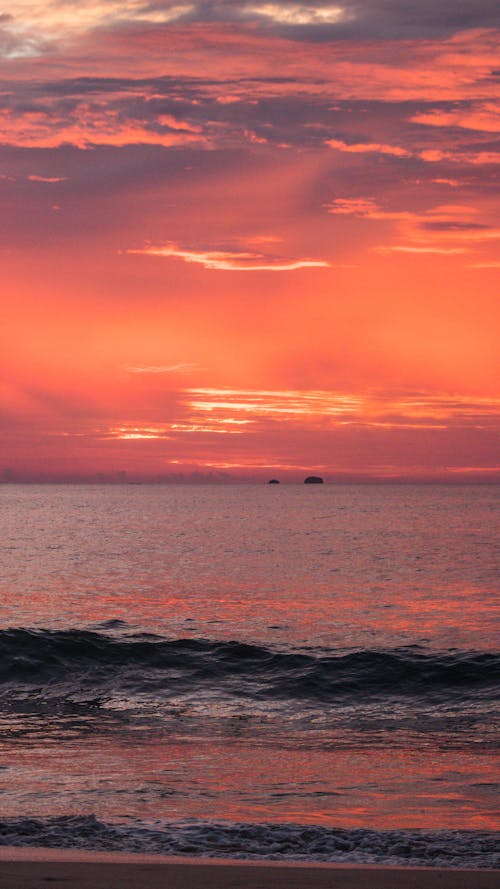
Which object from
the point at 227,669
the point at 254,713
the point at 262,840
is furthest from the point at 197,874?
the point at 227,669

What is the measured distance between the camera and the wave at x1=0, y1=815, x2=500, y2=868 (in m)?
10.8

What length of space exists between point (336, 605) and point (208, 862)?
105 ft

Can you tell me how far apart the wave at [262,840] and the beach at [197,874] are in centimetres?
49

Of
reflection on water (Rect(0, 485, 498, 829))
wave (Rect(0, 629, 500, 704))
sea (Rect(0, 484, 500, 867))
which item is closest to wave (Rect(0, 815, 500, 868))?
sea (Rect(0, 484, 500, 867))

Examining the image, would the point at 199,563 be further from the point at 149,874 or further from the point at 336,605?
the point at 149,874

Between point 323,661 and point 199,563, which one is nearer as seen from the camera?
point 323,661

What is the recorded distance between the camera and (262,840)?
11.5 m

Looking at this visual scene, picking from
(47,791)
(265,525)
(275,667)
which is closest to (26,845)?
(47,791)

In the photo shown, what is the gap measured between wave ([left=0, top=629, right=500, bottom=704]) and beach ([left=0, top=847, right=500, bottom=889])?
1387 cm

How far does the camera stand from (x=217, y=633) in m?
34.0

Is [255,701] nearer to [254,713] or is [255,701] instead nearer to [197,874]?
[254,713]

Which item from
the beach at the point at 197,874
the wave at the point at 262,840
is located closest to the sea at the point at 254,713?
the wave at the point at 262,840

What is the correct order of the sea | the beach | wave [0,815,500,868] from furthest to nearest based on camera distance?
the sea
wave [0,815,500,868]
the beach

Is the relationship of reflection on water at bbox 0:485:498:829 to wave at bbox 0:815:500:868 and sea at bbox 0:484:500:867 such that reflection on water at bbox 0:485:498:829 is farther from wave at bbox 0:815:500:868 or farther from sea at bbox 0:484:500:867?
wave at bbox 0:815:500:868
